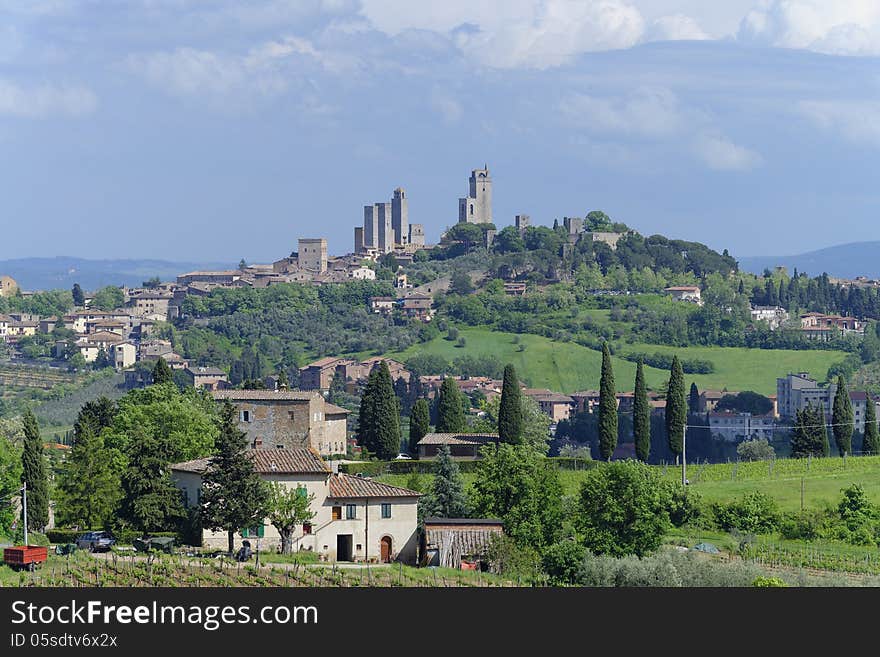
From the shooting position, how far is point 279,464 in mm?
44469

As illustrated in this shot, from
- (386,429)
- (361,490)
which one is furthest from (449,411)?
(361,490)

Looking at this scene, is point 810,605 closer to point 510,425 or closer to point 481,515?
point 481,515

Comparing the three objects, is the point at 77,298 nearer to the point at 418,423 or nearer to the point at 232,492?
the point at 418,423

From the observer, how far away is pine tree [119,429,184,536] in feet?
140

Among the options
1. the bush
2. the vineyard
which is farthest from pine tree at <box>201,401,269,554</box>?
the bush

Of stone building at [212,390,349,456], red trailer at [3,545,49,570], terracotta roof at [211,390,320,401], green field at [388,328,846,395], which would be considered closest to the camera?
red trailer at [3,545,49,570]

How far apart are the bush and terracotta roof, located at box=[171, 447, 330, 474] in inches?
500

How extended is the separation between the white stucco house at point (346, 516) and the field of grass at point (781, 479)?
22.9 ft

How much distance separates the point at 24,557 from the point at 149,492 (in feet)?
24.3

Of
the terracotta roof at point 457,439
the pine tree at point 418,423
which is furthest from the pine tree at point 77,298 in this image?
the terracotta roof at point 457,439

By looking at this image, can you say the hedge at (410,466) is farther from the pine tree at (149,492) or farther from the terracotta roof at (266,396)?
the pine tree at (149,492)

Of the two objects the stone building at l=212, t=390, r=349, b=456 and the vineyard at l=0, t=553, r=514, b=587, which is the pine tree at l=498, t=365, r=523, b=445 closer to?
the stone building at l=212, t=390, r=349, b=456

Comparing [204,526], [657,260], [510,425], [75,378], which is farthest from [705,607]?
[657,260]

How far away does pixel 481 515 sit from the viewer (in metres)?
45.3
